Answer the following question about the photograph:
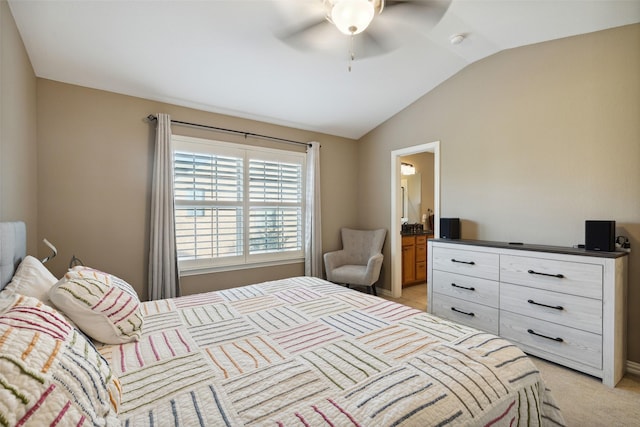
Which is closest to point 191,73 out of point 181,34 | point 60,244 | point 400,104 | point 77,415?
point 181,34

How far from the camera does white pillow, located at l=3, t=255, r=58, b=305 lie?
132cm

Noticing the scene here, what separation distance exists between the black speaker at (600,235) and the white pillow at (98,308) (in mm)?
3175

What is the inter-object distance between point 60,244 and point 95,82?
1.51 meters

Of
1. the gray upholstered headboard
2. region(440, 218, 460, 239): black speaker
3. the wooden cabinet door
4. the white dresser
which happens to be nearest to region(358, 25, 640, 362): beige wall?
region(440, 218, 460, 239): black speaker

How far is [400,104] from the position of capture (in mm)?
3875

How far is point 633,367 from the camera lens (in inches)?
89.0

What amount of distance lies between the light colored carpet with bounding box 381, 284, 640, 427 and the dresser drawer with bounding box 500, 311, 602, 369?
13 centimetres

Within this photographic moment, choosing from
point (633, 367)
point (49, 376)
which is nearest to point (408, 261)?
point (633, 367)

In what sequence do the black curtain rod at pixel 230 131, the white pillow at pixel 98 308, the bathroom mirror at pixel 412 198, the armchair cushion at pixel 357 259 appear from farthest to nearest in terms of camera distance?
the bathroom mirror at pixel 412 198 < the armchair cushion at pixel 357 259 < the black curtain rod at pixel 230 131 < the white pillow at pixel 98 308

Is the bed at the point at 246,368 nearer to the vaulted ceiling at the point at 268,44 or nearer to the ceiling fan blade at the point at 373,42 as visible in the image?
the vaulted ceiling at the point at 268,44

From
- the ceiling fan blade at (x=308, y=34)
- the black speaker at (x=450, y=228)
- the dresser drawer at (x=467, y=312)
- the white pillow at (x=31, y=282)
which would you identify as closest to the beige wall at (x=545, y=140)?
the black speaker at (x=450, y=228)

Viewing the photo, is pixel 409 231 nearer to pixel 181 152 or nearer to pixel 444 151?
pixel 444 151

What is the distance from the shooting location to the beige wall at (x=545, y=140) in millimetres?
2309

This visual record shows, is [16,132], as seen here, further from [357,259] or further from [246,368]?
[357,259]
